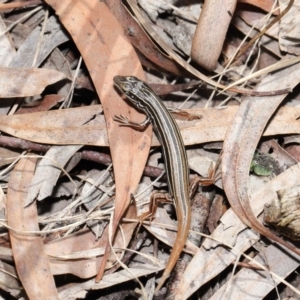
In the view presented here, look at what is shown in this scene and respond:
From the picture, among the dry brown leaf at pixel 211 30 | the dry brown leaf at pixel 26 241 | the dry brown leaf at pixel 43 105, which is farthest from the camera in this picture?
the dry brown leaf at pixel 43 105

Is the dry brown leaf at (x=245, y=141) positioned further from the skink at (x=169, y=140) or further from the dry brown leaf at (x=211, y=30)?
the dry brown leaf at (x=211, y=30)

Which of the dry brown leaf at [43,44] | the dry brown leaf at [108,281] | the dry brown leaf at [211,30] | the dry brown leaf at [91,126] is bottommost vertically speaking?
the dry brown leaf at [108,281]

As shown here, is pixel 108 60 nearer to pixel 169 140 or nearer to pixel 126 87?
pixel 126 87

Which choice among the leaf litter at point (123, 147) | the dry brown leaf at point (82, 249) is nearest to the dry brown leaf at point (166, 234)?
the leaf litter at point (123, 147)

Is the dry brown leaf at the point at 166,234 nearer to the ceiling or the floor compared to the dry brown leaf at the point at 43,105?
nearer to the floor

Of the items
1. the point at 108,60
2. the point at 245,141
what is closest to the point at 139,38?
the point at 108,60

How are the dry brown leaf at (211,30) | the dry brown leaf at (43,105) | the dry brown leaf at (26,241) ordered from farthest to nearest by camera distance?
the dry brown leaf at (43,105)
the dry brown leaf at (211,30)
the dry brown leaf at (26,241)

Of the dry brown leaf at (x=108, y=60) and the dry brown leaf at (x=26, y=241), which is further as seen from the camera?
the dry brown leaf at (x=108, y=60)

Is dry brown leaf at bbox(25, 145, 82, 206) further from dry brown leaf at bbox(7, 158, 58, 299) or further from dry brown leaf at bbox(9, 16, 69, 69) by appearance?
dry brown leaf at bbox(9, 16, 69, 69)
